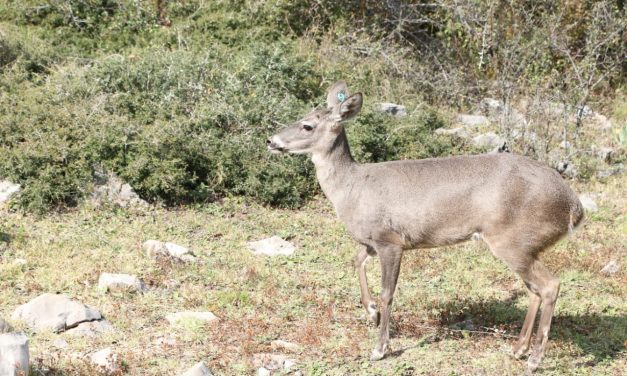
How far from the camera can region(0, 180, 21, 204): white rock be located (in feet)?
35.1

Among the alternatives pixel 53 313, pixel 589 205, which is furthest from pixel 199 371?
pixel 589 205

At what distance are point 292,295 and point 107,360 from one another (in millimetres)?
2252

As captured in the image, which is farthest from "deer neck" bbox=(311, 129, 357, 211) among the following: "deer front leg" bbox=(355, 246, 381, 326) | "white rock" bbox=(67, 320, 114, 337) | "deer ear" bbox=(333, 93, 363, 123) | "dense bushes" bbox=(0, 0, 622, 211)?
"dense bushes" bbox=(0, 0, 622, 211)

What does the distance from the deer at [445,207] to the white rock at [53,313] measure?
2.30 metres

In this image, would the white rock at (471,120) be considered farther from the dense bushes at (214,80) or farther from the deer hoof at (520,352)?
the deer hoof at (520,352)

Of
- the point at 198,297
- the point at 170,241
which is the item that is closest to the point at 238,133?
the point at 170,241

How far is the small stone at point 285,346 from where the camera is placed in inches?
301

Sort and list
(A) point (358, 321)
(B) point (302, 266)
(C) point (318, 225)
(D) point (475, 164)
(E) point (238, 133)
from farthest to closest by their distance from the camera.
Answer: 1. (E) point (238, 133)
2. (C) point (318, 225)
3. (B) point (302, 266)
4. (A) point (358, 321)
5. (D) point (475, 164)

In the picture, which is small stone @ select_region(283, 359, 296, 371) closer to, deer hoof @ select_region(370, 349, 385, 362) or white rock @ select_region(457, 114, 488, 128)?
deer hoof @ select_region(370, 349, 385, 362)

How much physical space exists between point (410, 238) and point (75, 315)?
117 inches

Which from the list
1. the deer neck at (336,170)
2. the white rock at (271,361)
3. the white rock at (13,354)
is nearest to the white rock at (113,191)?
the deer neck at (336,170)

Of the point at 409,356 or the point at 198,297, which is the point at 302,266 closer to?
the point at 198,297

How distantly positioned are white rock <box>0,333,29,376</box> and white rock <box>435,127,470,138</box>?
342 inches

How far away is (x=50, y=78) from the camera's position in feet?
42.5
